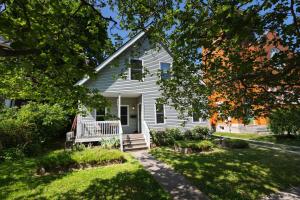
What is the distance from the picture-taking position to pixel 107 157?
888 centimetres

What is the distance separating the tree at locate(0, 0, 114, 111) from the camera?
9.32ft

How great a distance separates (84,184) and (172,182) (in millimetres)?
2851

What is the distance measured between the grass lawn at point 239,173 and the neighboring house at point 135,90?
475cm

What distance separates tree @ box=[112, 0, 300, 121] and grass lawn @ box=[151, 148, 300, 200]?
2242mm

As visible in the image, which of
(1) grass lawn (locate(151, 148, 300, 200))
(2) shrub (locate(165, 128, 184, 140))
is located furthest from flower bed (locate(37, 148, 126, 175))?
(2) shrub (locate(165, 128, 184, 140))

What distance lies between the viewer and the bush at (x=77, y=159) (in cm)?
797

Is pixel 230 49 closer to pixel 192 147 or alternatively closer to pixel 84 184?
pixel 84 184

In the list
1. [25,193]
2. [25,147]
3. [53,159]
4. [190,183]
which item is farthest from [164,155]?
[25,147]

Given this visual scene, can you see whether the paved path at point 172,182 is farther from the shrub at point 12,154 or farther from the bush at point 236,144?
the bush at point 236,144

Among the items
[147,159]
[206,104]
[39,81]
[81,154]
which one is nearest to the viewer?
[39,81]

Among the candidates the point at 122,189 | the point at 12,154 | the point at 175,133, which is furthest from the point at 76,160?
the point at 175,133

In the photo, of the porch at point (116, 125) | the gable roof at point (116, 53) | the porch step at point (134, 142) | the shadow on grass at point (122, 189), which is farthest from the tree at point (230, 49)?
the gable roof at point (116, 53)

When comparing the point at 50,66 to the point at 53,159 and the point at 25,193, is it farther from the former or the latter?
the point at 53,159

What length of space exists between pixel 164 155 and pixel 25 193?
652 centimetres
